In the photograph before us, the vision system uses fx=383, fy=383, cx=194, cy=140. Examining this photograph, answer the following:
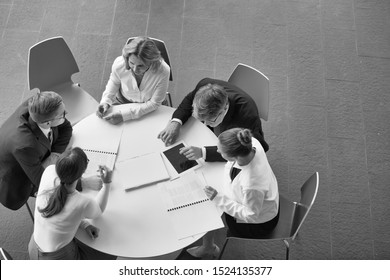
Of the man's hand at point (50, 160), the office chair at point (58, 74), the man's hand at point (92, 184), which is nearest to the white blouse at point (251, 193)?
the man's hand at point (92, 184)

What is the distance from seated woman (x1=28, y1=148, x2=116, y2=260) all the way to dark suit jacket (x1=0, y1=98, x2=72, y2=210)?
321mm

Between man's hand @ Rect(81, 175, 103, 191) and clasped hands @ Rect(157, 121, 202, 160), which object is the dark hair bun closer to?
clasped hands @ Rect(157, 121, 202, 160)

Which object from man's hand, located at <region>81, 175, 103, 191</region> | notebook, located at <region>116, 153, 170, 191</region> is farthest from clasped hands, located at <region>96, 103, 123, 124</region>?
man's hand, located at <region>81, 175, 103, 191</region>

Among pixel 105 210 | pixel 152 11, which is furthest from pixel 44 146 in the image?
pixel 152 11

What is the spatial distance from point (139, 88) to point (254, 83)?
2.85 ft

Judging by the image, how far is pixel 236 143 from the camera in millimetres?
2123

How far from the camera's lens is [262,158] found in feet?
7.48

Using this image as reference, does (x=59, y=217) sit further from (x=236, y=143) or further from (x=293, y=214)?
(x=293, y=214)

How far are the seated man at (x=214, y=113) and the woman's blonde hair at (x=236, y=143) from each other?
33cm

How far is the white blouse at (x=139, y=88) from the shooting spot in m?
2.74

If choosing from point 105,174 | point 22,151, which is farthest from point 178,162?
point 22,151

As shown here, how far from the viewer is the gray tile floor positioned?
10.5 ft

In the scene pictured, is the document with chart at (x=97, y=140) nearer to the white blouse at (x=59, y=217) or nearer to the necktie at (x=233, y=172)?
the white blouse at (x=59, y=217)
